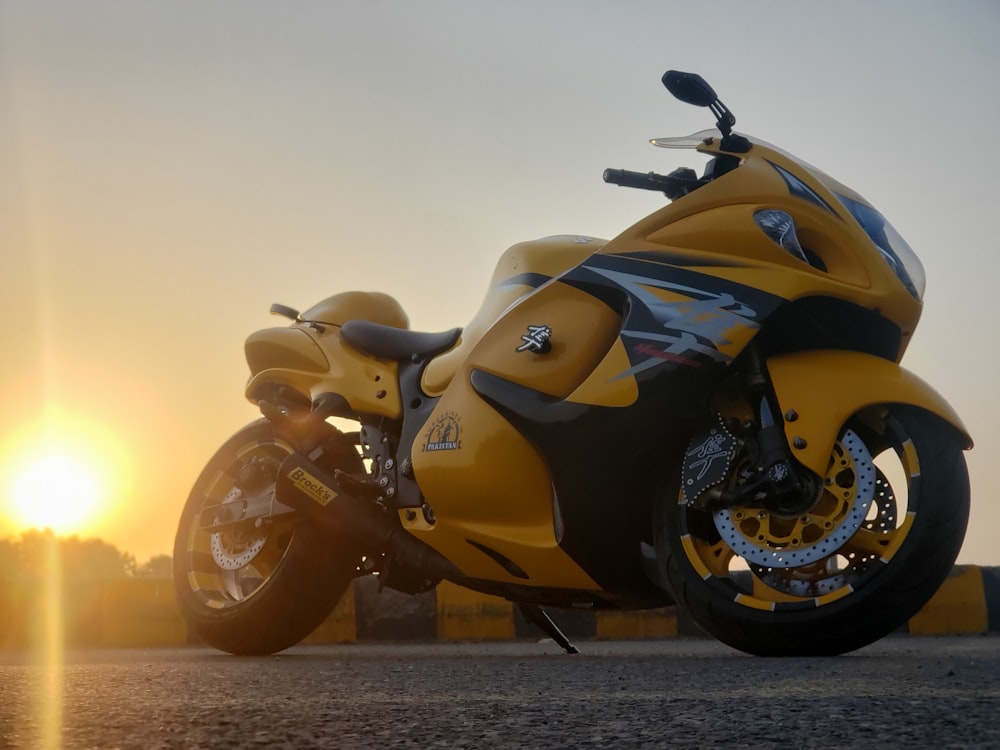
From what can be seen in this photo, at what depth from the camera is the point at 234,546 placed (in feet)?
19.4

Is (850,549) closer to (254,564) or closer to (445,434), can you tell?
(445,434)

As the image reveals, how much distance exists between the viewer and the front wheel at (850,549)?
3.53 metres

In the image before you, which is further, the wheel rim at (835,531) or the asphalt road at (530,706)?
the wheel rim at (835,531)

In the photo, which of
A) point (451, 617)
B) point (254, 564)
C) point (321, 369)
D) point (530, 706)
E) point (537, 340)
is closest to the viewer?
point (530, 706)

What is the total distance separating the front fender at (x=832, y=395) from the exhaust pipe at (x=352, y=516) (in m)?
1.66

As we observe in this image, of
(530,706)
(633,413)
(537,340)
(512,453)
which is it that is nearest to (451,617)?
(512,453)

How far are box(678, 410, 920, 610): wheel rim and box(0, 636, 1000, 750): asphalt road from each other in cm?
22

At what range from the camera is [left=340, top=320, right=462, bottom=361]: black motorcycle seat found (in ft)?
17.3

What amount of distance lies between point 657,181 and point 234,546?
287 centimetres

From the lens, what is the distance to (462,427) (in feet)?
15.0

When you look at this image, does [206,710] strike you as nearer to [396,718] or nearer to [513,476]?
[396,718]

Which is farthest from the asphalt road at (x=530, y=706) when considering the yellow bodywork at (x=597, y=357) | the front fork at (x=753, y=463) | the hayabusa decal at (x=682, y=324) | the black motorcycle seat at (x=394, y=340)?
the black motorcycle seat at (x=394, y=340)

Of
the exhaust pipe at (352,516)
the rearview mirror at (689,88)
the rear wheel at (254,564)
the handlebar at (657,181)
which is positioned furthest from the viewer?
the rear wheel at (254,564)

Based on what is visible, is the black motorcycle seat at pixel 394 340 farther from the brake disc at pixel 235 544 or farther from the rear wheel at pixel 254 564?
the brake disc at pixel 235 544
